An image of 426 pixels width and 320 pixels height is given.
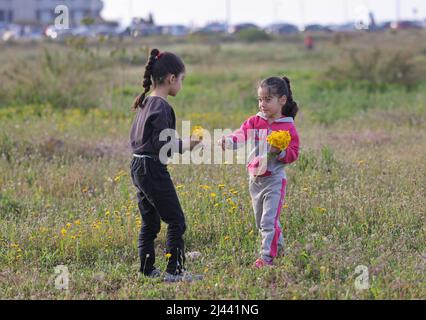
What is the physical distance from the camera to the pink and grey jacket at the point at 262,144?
552 cm

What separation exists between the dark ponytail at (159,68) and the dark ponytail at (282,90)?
0.69 m

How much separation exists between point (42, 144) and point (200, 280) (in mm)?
5418

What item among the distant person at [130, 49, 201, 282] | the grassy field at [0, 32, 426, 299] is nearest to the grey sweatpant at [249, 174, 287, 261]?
the grassy field at [0, 32, 426, 299]

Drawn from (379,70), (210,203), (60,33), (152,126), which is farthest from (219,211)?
(60,33)

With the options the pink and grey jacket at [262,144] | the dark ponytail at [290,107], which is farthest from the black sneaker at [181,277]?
the dark ponytail at [290,107]

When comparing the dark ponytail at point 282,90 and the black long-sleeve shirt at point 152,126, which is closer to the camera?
the black long-sleeve shirt at point 152,126

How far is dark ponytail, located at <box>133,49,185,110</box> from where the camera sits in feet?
17.4

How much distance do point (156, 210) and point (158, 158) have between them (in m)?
0.42

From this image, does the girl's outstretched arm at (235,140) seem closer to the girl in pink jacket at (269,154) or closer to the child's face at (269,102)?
the girl in pink jacket at (269,154)

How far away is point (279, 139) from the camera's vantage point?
534 centimetres

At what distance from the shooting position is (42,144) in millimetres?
10102

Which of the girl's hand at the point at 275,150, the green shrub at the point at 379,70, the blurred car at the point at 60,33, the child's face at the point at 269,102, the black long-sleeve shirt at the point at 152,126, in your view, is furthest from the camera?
the green shrub at the point at 379,70

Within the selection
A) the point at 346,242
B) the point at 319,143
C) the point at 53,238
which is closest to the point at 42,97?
the point at 319,143

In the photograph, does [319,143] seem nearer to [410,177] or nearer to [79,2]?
[410,177]
